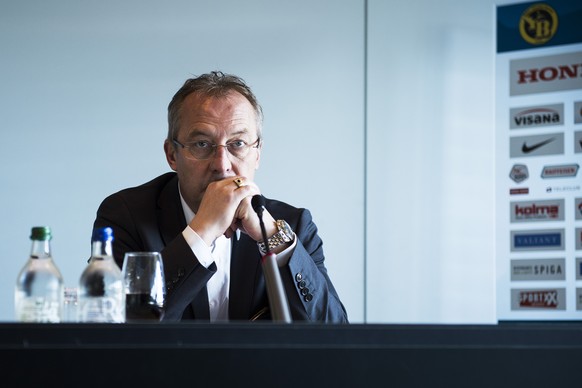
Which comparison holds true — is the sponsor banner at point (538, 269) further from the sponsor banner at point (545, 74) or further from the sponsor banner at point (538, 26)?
the sponsor banner at point (538, 26)

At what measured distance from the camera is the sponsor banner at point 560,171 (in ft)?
12.2

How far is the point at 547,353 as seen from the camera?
3.26 ft

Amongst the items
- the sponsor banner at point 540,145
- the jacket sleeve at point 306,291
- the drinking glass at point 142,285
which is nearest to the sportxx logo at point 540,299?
the sponsor banner at point 540,145

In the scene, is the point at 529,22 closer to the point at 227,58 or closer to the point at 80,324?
the point at 227,58

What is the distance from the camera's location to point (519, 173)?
378 centimetres

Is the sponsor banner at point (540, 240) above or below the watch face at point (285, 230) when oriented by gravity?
above

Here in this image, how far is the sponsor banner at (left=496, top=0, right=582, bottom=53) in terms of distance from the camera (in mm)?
3805

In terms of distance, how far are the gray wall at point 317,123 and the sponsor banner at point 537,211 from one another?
0.12 meters

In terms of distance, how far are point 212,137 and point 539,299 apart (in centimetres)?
196

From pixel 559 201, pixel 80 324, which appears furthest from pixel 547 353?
pixel 559 201

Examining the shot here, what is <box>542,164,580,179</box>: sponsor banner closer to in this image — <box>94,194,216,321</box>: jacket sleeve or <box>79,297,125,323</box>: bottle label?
<box>94,194,216,321</box>: jacket sleeve

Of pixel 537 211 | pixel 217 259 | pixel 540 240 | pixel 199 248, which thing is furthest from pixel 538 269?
pixel 199 248

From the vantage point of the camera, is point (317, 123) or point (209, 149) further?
point (317, 123)

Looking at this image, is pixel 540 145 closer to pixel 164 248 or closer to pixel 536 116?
pixel 536 116
